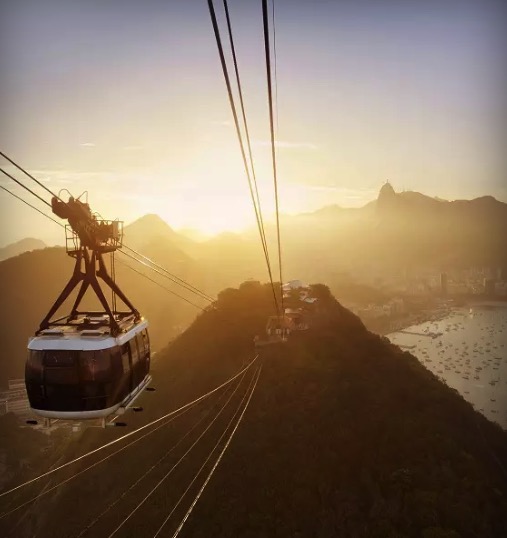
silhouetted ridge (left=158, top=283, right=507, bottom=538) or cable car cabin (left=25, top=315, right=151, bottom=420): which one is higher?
cable car cabin (left=25, top=315, right=151, bottom=420)

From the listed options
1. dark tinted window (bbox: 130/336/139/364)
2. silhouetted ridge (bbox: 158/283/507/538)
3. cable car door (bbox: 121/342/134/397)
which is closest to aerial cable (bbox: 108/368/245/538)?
silhouetted ridge (bbox: 158/283/507/538)

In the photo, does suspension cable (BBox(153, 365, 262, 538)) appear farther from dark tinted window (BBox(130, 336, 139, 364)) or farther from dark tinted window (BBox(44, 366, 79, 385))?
dark tinted window (BBox(44, 366, 79, 385))

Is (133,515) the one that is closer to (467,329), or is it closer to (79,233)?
(79,233)

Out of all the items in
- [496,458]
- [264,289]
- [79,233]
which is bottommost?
[496,458]

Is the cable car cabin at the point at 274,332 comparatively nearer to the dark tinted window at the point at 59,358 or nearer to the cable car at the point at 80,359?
the cable car at the point at 80,359

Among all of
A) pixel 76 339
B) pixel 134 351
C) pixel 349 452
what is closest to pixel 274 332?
pixel 349 452

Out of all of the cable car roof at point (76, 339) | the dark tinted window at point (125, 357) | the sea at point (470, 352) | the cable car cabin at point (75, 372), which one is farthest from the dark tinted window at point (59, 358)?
the sea at point (470, 352)

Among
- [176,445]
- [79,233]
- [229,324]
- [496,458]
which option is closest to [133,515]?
[176,445]
